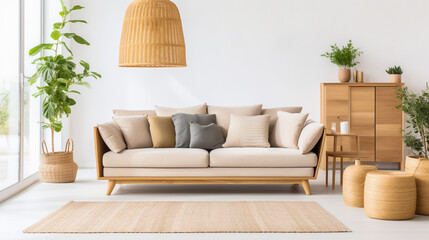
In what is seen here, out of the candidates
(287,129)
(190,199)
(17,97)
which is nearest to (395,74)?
(287,129)

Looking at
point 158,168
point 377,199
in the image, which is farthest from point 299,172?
point 158,168

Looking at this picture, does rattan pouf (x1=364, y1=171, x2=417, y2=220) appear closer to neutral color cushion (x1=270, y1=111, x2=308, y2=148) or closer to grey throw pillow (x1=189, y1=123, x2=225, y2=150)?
neutral color cushion (x1=270, y1=111, x2=308, y2=148)

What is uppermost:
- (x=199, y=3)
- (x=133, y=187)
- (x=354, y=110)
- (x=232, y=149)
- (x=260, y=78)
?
(x=199, y=3)

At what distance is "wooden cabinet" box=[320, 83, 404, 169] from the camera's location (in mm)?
6391

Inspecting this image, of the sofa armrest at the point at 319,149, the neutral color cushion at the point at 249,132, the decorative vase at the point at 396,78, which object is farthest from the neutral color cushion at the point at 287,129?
the decorative vase at the point at 396,78

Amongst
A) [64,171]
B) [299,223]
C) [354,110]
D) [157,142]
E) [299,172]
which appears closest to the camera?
[299,223]

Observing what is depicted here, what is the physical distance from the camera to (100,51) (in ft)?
22.3

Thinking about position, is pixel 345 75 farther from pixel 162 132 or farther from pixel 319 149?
pixel 162 132

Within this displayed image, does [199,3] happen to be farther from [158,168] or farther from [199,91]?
[158,168]

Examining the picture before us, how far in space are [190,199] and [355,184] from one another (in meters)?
1.58

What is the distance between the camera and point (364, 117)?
6.41 metres

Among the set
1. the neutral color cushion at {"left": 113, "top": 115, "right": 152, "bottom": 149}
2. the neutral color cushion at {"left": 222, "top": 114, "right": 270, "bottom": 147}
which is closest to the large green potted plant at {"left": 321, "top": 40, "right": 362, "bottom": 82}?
the neutral color cushion at {"left": 222, "top": 114, "right": 270, "bottom": 147}

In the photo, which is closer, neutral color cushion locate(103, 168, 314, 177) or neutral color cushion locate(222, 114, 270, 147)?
neutral color cushion locate(103, 168, 314, 177)

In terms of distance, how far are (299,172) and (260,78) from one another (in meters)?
2.30
